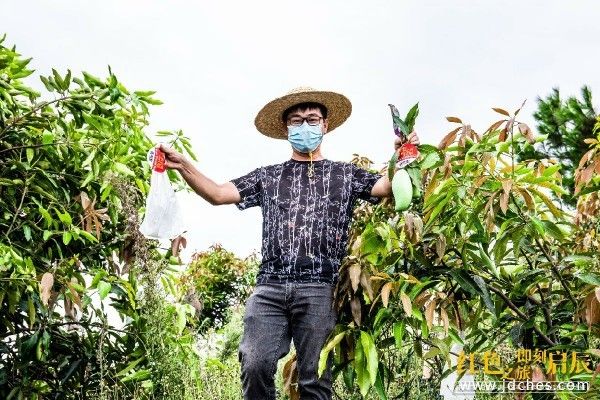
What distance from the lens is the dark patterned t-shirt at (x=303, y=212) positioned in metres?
2.89

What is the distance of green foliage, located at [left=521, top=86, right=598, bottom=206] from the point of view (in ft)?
42.2

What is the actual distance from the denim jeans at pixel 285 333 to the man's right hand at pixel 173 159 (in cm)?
59

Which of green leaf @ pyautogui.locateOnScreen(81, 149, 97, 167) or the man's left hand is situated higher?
green leaf @ pyautogui.locateOnScreen(81, 149, 97, 167)

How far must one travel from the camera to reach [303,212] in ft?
9.70

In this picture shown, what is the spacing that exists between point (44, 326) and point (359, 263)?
1.57m

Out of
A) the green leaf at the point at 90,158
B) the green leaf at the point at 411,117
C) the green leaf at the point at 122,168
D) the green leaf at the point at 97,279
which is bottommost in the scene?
the green leaf at the point at 97,279

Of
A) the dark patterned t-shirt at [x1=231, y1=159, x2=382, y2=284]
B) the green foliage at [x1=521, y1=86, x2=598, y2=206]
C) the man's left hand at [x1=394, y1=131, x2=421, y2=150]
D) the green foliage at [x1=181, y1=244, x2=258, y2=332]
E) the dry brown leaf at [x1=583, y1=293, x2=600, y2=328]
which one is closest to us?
the dry brown leaf at [x1=583, y1=293, x2=600, y2=328]

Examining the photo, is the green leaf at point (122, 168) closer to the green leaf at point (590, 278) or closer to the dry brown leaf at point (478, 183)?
the dry brown leaf at point (478, 183)

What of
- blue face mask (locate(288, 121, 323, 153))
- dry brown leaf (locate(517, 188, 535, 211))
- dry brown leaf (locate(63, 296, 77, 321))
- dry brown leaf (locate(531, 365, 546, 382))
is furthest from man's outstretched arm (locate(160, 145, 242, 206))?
dry brown leaf (locate(531, 365, 546, 382))

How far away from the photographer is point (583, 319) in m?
2.71

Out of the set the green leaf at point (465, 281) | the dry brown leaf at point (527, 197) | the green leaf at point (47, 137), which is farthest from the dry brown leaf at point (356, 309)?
the green leaf at point (47, 137)

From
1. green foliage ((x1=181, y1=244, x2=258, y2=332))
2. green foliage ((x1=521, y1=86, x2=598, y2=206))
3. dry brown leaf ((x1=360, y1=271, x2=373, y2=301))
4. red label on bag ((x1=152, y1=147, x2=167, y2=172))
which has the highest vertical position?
green foliage ((x1=521, y1=86, x2=598, y2=206))

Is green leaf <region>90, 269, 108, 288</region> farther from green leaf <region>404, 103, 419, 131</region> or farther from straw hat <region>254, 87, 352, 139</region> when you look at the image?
green leaf <region>404, 103, 419, 131</region>

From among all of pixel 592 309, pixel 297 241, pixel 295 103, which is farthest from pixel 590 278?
pixel 295 103
